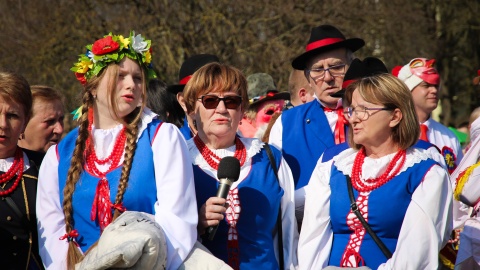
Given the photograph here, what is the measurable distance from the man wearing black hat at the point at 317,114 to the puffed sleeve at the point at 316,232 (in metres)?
0.80

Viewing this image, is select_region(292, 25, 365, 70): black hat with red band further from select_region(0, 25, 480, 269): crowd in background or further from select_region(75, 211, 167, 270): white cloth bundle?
select_region(75, 211, 167, 270): white cloth bundle

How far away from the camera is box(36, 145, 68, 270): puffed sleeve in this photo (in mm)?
5277

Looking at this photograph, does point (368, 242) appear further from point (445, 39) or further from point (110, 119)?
point (445, 39)

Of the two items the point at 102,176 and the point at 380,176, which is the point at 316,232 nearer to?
the point at 380,176

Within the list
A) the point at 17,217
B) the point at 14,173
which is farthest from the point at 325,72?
the point at 17,217

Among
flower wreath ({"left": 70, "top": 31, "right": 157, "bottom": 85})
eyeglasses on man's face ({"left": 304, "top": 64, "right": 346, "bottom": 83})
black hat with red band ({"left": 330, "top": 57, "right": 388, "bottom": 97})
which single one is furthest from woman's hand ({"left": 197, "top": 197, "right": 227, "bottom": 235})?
eyeglasses on man's face ({"left": 304, "top": 64, "right": 346, "bottom": 83})

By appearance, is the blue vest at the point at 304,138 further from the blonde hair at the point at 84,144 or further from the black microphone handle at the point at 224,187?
the blonde hair at the point at 84,144

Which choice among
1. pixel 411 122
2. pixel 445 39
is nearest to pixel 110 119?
pixel 411 122

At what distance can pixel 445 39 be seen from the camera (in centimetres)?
2141

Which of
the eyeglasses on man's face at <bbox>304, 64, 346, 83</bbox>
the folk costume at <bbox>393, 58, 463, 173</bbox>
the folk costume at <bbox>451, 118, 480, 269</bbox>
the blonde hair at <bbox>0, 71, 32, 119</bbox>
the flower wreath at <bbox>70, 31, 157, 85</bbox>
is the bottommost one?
the folk costume at <bbox>451, 118, 480, 269</bbox>

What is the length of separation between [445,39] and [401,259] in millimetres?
17088

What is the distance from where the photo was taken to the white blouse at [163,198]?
504 centimetres

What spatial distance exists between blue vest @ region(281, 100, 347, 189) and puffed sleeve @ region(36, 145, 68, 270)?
1.80m

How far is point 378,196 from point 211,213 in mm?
1000
